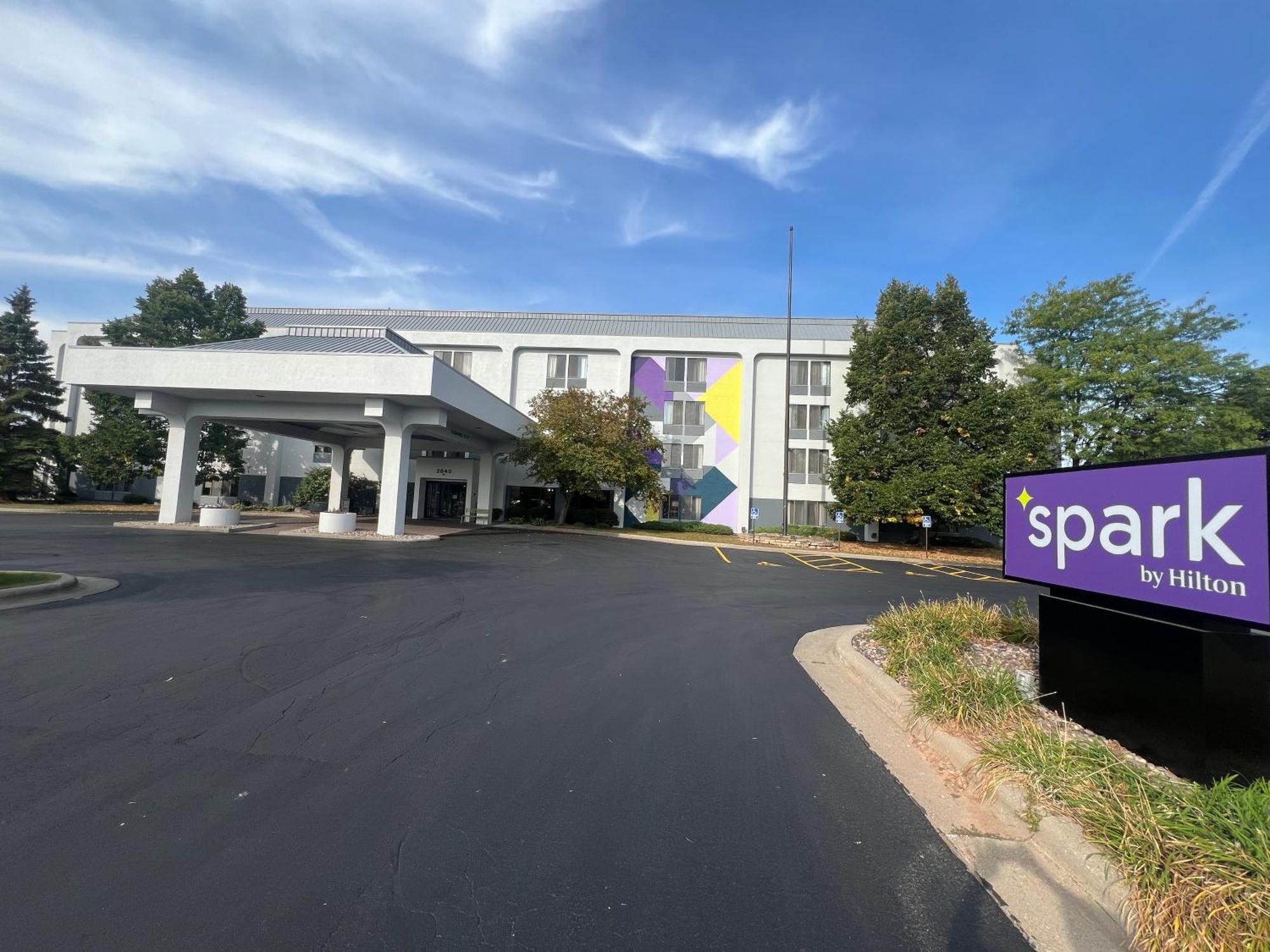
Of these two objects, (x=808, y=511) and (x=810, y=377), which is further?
(x=810, y=377)

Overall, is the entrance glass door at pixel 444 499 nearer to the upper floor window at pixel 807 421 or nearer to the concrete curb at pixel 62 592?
the upper floor window at pixel 807 421

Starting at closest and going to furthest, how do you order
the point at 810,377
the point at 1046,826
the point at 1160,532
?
the point at 1046,826 → the point at 1160,532 → the point at 810,377

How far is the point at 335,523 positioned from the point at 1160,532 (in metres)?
23.7

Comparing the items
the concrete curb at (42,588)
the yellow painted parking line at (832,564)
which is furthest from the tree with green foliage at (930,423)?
the concrete curb at (42,588)

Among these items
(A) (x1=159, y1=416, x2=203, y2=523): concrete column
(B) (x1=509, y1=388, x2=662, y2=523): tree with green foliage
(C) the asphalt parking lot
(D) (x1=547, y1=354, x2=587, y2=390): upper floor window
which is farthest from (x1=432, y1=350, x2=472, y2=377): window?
(C) the asphalt parking lot

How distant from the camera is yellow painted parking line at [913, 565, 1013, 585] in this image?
1808 cm

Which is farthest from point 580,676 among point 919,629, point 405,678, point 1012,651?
point 1012,651

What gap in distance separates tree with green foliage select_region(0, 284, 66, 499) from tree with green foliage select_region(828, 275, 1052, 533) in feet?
142

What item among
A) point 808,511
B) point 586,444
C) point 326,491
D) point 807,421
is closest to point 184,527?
point 326,491

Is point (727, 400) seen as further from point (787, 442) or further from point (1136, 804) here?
point (1136, 804)

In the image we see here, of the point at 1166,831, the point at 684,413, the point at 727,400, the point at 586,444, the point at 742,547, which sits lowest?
the point at 742,547

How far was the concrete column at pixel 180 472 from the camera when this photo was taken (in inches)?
907

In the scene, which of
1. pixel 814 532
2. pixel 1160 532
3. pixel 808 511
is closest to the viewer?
pixel 1160 532

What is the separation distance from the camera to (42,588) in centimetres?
859
